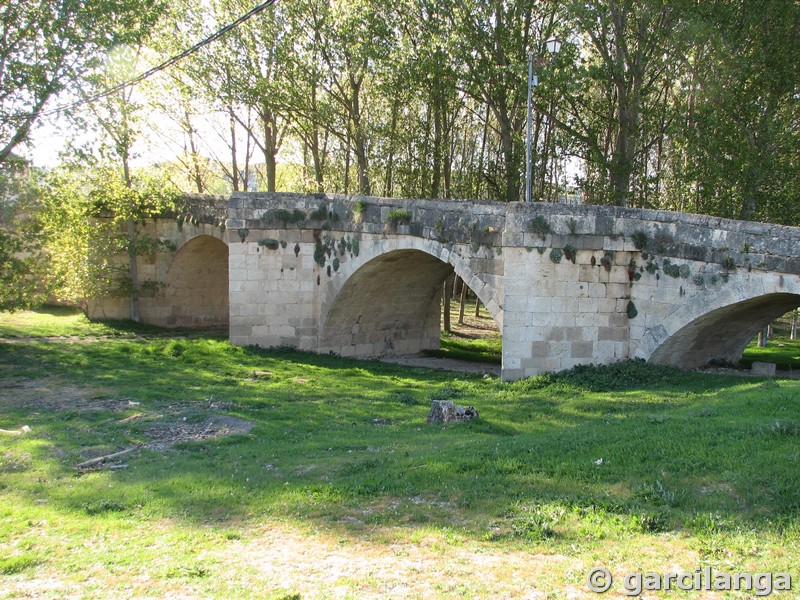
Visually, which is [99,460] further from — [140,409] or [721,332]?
[721,332]

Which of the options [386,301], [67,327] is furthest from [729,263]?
[67,327]

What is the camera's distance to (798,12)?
17.9 metres

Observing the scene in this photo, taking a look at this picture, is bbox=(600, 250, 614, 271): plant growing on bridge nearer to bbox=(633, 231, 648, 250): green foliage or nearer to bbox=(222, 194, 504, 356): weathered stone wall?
bbox=(633, 231, 648, 250): green foliage

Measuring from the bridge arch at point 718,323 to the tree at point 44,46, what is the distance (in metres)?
14.0

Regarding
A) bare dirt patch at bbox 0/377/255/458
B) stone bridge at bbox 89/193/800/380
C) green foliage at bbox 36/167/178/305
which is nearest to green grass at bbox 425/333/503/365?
stone bridge at bbox 89/193/800/380

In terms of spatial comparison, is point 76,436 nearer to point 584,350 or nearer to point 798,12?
point 584,350

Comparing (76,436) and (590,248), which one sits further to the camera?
(590,248)

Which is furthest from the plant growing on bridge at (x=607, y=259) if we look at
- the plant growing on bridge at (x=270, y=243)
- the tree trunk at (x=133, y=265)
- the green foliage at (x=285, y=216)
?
the tree trunk at (x=133, y=265)

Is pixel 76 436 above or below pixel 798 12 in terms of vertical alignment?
below

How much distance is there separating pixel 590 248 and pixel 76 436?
8952mm

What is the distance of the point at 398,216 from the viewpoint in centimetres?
1612

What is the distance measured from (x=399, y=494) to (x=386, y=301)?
1311cm

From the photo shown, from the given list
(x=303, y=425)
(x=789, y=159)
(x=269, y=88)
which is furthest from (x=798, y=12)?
(x=303, y=425)

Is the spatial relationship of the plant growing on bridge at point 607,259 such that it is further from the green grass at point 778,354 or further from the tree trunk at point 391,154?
the tree trunk at point 391,154
